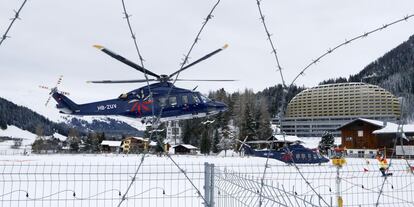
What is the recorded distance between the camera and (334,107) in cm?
300

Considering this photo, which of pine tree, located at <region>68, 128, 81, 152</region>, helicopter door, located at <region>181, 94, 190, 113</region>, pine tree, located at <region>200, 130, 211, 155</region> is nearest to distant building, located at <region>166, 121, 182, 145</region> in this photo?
helicopter door, located at <region>181, 94, 190, 113</region>

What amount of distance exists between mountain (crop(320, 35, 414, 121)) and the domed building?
2.9 inches

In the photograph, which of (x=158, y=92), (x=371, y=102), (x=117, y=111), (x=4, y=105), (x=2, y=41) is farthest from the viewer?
(x=117, y=111)

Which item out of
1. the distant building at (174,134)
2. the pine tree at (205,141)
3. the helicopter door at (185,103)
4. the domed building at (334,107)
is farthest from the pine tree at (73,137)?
the pine tree at (205,141)

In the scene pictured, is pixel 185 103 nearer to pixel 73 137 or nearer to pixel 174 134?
pixel 174 134

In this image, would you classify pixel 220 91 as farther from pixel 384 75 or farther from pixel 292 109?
pixel 384 75

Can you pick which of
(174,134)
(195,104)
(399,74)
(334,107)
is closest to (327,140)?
(174,134)

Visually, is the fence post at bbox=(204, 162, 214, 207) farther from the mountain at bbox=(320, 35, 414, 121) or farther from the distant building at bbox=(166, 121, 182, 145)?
the mountain at bbox=(320, 35, 414, 121)

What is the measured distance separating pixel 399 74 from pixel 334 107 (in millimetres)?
864

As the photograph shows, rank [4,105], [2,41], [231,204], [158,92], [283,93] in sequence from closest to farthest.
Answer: [2,41] → [283,93] → [4,105] → [231,204] → [158,92]

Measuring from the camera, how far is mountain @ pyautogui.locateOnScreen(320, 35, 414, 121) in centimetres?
206

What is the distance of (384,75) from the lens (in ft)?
7.39

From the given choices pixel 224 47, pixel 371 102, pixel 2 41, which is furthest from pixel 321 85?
pixel 2 41

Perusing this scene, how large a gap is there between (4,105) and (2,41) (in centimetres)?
Result: 197
